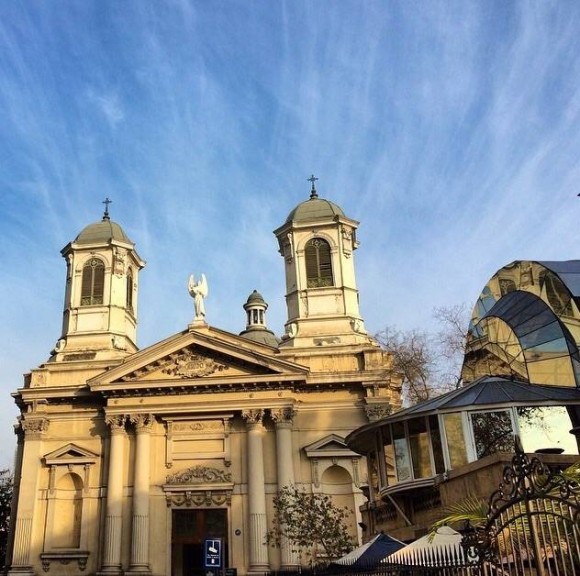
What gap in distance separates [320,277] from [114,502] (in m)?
15.5

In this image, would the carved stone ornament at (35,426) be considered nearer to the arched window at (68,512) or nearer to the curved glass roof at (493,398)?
the arched window at (68,512)

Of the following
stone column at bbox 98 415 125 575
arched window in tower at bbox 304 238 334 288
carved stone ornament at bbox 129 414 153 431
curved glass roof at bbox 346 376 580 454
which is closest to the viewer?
curved glass roof at bbox 346 376 580 454

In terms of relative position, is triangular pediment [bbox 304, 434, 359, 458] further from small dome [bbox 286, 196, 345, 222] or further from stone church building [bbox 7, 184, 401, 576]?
small dome [bbox 286, 196, 345, 222]

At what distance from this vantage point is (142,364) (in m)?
34.6

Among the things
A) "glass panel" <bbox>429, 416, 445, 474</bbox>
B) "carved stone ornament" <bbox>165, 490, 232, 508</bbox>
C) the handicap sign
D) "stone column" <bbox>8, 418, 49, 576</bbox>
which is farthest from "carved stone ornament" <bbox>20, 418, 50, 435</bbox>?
"glass panel" <bbox>429, 416, 445, 474</bbox>

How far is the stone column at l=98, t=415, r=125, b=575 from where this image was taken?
103 ft

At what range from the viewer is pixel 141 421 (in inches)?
1336

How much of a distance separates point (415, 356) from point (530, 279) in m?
19.1

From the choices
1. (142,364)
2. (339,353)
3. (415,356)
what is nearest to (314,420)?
(339,353)

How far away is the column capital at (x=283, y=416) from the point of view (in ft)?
109

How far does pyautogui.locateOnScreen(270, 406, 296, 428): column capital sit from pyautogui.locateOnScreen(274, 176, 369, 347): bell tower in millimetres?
4176

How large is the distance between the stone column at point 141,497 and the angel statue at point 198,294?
6.24m

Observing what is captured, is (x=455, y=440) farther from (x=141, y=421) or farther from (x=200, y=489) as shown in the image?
(x=141, y=421)

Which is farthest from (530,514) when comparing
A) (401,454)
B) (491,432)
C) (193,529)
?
(193,529)
